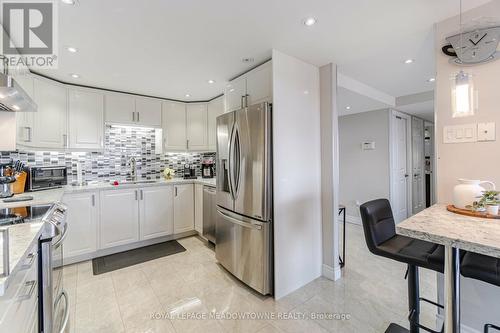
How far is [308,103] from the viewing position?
2.37 metres

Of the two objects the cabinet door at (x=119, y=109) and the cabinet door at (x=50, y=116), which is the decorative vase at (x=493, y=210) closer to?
the cabinet door at (x=119, y=109)

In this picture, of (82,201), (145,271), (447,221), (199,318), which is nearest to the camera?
(447,221)

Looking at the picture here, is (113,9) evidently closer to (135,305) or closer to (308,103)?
(308,103)

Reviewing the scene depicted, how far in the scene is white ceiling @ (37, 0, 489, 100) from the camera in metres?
1.51

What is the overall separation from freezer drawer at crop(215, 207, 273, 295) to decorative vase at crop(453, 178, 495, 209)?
4.46 feet

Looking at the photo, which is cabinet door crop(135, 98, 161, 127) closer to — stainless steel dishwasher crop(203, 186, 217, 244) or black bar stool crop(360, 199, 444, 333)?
stainless steel dishwasher crop(203, 186, 217, 244)

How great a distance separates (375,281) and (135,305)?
7.90 ft

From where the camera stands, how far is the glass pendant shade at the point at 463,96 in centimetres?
135

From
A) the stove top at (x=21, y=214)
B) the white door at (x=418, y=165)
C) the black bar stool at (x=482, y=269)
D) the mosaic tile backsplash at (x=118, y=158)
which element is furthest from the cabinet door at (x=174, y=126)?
the white door at (x=418, y=165)

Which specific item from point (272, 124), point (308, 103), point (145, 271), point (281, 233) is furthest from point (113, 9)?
point (145, 271)

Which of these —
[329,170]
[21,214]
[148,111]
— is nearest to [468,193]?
[329,170]

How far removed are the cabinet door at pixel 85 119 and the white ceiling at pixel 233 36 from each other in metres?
0.30

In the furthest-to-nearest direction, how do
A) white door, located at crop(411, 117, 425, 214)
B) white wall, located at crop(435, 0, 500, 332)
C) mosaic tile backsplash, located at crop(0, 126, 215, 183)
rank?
white door, located at crop(411, 117, 425, 214), mosaic tile backsplash, located at crop(0, 126, 215, 183), white wall, located at crop(435, 0, 500, 332)

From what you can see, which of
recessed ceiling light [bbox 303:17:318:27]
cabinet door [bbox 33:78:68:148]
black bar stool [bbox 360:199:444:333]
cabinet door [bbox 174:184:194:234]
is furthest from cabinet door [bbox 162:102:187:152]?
black bar stool [bbox 360:199:444:333]
